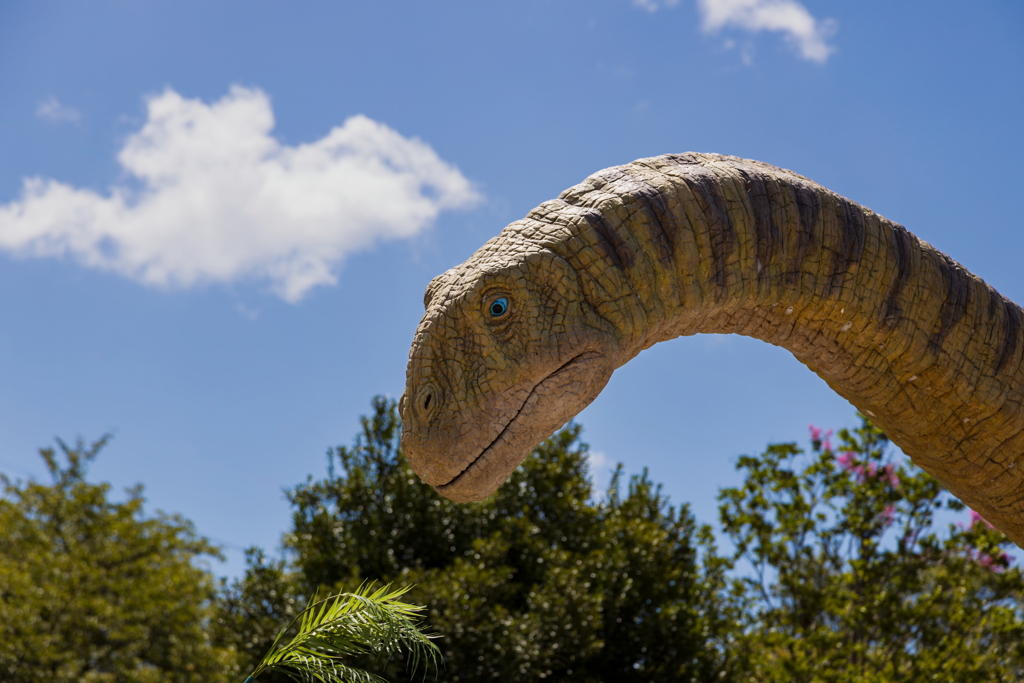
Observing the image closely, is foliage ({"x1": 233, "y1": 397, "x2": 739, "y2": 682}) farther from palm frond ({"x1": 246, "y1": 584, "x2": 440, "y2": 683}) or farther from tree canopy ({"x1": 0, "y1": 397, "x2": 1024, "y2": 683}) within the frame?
palm frond ({"x1": 246, "y1": 584, "x2": 440, "y2": 683})

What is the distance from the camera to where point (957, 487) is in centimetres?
320

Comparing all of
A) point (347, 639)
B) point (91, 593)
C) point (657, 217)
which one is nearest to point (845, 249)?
point (657, 217)

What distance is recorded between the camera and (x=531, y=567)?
9820mm

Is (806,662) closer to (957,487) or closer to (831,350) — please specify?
(957,487)

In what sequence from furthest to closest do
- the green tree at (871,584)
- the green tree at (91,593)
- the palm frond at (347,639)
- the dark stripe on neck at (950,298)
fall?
the green tree at (91,593)
the green tree at (871,584)
the palm frond at (347,639)
the dark stripe on neck at (950,298)

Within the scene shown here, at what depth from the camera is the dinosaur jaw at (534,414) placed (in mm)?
2477

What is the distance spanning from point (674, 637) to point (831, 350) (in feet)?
23.7

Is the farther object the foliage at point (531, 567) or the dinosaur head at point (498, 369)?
the foliage at point (531, 567)

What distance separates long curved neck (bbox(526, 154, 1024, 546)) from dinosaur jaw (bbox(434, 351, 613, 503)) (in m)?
0.18

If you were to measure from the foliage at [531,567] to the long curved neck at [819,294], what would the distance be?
610 cm

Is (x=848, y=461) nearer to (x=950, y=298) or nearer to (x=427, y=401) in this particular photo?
(x=950, y=298)

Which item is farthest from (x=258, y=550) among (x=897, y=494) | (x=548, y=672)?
(x=897, y=494)

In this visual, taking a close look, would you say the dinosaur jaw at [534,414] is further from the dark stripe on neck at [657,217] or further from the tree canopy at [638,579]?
the tree canopy at [638,579]

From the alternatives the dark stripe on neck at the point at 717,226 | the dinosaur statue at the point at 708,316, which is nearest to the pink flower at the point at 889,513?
the dinosaur statue at the point at 708,316
